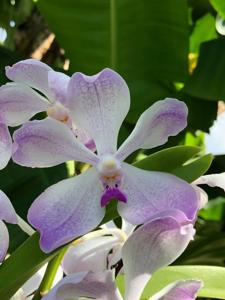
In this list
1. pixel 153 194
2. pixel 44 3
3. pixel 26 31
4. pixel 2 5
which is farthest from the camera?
pixel 26 31

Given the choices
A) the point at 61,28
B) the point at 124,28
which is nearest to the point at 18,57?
the point at 61,28

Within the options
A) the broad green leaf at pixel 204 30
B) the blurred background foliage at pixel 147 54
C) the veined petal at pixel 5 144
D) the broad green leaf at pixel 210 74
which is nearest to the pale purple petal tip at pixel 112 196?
the veined petal at pixel 5 144

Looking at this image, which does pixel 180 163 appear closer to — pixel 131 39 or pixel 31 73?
pixel 31 73

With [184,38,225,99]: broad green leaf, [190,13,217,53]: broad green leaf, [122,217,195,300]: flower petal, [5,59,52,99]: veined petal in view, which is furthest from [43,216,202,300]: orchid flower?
[190,13,217,53]: broad green leaf

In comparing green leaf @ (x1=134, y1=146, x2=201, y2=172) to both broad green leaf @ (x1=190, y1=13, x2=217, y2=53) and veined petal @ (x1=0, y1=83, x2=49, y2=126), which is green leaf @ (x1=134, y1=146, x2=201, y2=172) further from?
broad green leaf @ (x1=190, y1=13, x2=217, y2=53)

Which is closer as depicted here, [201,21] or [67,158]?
[67,158]

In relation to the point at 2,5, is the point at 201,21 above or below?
below

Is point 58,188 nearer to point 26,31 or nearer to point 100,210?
point 100,210
